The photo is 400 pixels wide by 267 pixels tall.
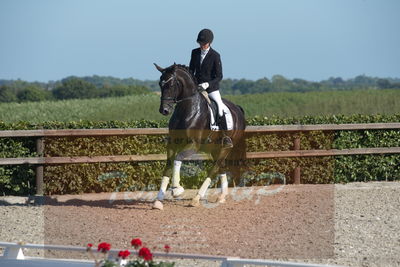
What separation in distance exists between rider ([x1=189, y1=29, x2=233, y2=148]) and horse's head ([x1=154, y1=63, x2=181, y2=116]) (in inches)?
25.0

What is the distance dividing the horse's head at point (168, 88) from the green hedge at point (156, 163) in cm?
292

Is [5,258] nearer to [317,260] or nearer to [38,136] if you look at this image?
[317,260]

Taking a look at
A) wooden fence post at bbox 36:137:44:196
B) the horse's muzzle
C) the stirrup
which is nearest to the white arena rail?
the horse's muzzle

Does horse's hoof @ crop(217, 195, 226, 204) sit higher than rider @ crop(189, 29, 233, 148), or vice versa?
rider @ crop(189, 29, 233, 148)

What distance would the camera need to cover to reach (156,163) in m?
13.7

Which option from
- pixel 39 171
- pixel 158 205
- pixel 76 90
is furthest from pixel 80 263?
pixel 76 90

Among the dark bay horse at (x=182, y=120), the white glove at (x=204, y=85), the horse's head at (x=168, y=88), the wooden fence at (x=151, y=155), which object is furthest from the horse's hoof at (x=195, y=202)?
the wooden fence at (x=151, y=155)

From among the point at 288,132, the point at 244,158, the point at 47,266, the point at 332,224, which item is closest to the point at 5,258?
the point at 47,266

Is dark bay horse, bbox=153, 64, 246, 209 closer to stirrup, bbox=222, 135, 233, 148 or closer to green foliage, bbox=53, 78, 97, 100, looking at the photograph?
stirrup, bbox=222, 135, 233, 148

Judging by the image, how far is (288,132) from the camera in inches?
585

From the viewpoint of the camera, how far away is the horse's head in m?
10.6

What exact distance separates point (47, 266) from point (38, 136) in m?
7.07

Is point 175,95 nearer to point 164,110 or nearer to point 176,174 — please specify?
point 164,110

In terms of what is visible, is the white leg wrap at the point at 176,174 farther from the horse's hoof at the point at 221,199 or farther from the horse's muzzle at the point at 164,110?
the horse's hoof at the point at 221,199
